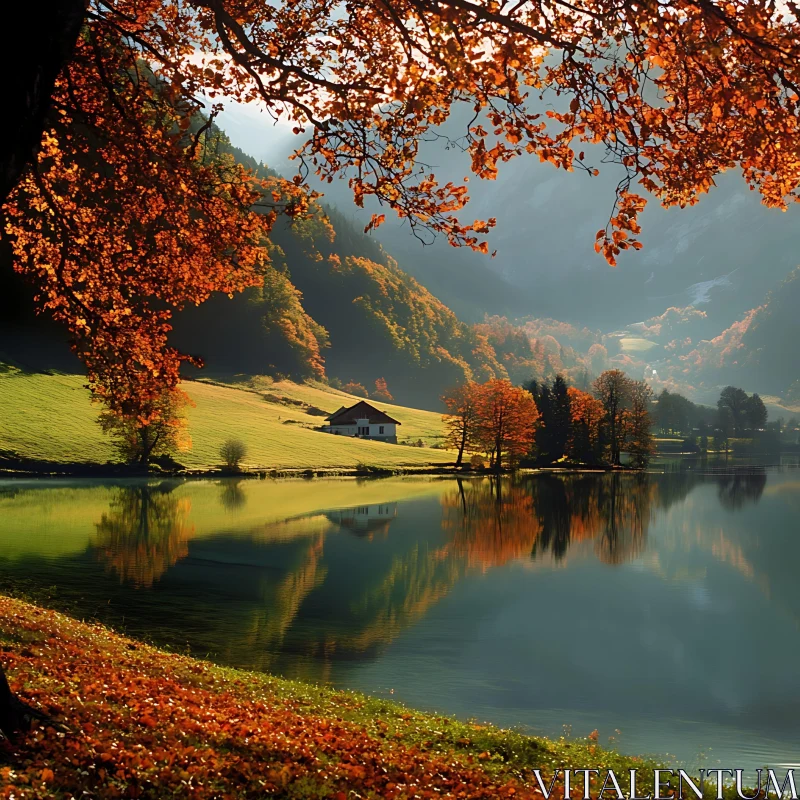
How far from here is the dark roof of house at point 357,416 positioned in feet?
380

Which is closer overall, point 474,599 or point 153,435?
point 474,599

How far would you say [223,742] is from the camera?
894cm

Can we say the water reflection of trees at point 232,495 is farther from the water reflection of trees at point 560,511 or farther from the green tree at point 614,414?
the green tree at point 614,414

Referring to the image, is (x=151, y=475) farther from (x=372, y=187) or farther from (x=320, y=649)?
(x=372, y=187)

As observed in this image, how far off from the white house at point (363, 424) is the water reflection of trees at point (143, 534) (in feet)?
185

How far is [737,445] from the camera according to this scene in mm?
186125

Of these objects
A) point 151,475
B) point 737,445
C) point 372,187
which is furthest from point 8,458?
point 737,445

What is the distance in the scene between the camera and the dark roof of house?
11594cm

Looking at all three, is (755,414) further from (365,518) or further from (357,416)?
(365,518)

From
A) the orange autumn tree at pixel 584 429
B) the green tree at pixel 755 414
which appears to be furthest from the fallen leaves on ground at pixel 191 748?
the green tree at pixel 755 414

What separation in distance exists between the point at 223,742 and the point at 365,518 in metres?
41.6

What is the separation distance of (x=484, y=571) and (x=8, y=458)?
52.9 m

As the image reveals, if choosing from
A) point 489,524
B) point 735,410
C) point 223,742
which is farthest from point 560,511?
point 735,410

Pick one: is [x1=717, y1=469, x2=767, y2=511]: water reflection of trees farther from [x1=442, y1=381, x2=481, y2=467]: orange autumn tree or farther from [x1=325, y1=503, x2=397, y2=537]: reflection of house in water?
[x1=325, y1=503, x2=397, y2=537]: reflection of house in water
